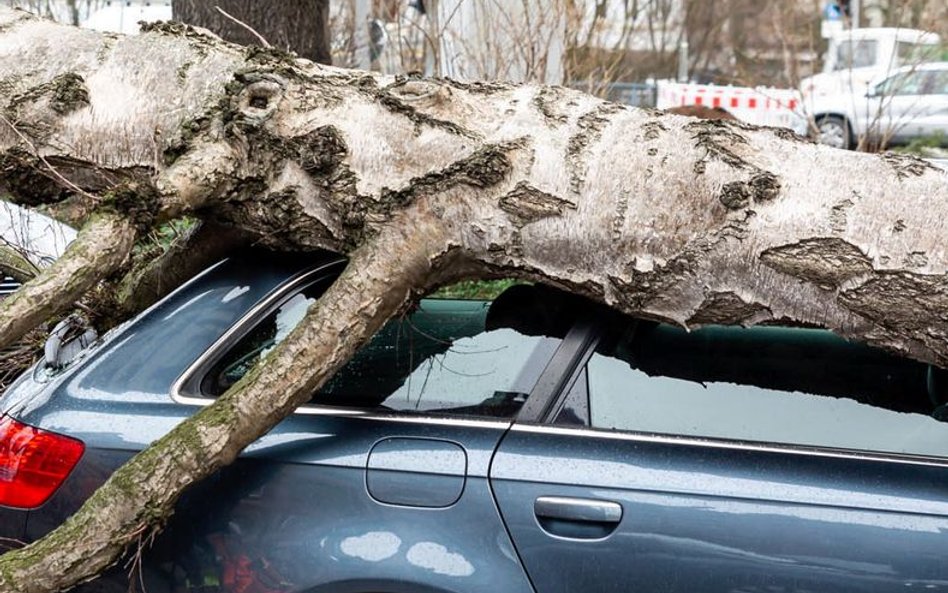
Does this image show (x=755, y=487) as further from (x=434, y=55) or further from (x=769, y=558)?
(x=434, y=55)

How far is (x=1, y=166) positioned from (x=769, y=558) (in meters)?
2.34

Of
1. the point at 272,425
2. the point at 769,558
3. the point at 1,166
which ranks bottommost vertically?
the point at 769,558

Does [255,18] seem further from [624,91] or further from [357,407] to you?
[624,91]

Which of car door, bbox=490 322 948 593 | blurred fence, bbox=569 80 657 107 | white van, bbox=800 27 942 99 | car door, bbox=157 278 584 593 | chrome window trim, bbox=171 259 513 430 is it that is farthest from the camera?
white van, bbox=800 27 942 99

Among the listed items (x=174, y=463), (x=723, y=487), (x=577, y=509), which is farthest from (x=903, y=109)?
(x=174, y=463)

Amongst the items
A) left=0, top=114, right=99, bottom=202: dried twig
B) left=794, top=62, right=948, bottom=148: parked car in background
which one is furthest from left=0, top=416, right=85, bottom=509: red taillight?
left=794, top=62, right=948, bottom=148: parked car in background

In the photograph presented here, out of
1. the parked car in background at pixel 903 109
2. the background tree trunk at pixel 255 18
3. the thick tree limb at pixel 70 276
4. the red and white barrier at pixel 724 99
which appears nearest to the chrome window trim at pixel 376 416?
the thick tree limb at pixel 70 276

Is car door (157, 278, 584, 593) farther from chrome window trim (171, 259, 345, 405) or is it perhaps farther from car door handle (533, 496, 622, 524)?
car door handle (533, 496, 622, 524)

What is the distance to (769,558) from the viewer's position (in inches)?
97.5

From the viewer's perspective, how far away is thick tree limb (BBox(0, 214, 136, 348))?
2615mm

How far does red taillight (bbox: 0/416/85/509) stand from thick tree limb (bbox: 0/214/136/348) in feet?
0.94

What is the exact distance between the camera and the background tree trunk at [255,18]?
5.78 m

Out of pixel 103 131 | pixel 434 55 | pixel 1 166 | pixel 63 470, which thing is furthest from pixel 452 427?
pixel 434 55

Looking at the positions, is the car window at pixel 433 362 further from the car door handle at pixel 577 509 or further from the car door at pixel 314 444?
the car door handle at pixel 577 509
